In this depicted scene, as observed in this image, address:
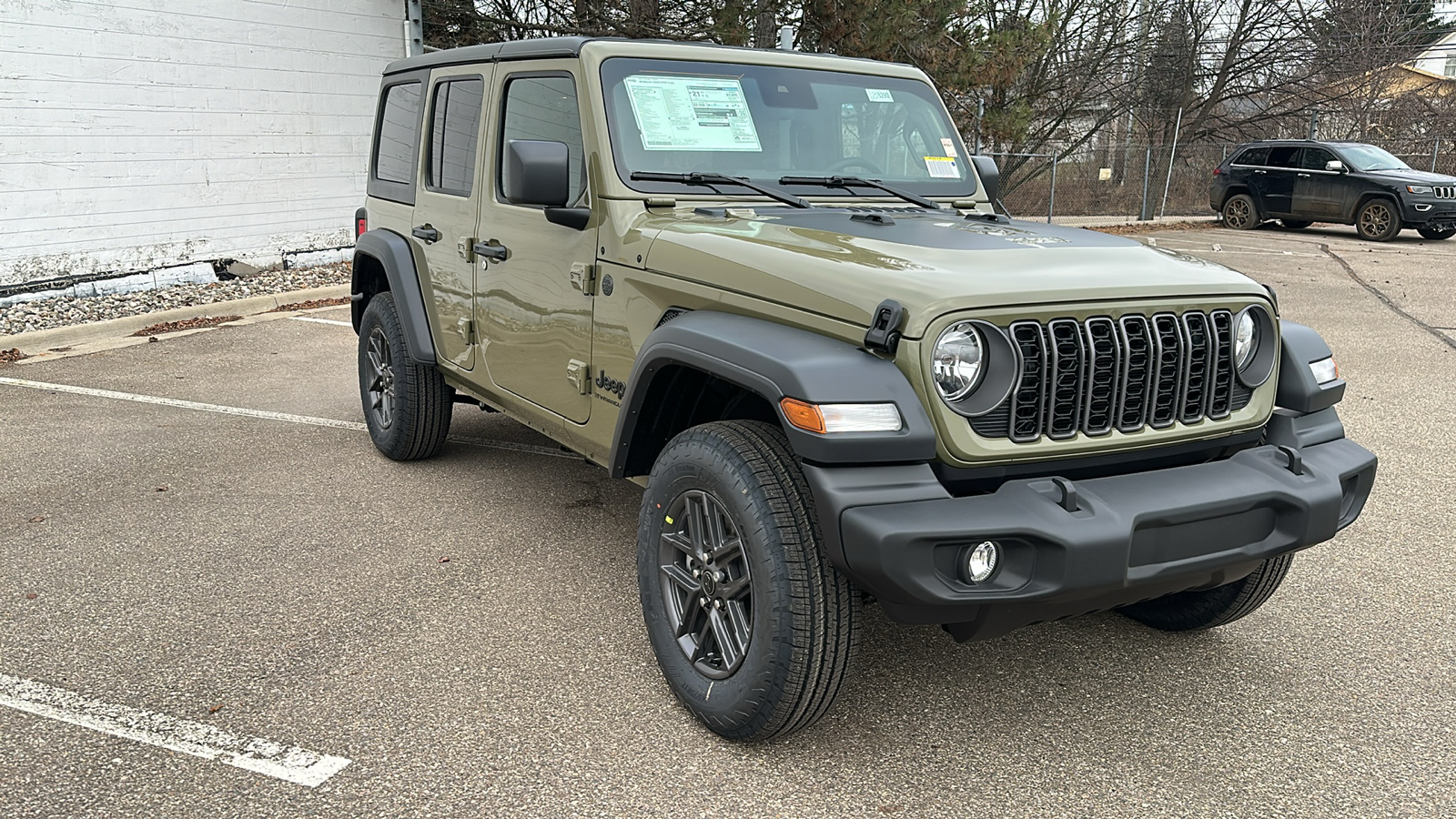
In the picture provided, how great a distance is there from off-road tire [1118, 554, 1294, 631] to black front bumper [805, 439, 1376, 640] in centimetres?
63

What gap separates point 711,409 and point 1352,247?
55.8 ft

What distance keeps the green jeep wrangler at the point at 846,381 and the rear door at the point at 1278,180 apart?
17.7 m

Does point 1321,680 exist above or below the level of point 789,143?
below

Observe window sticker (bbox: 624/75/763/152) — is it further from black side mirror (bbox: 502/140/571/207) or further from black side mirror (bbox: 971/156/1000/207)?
black side mirror (bbox: 971/156/1000/207)

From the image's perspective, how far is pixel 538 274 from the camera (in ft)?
13.6

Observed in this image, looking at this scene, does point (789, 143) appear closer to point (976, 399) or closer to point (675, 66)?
point (675, 66)

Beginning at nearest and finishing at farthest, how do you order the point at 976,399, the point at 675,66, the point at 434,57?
the point at 976,399 → the point at 675,66 → the point at 434,57

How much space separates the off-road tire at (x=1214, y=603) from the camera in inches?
139

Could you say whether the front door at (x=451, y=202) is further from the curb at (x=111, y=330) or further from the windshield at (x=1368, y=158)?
the windshield at (x=1368, y=158)

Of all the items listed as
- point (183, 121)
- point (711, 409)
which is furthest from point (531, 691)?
point (183, 121)

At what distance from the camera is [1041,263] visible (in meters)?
3.01

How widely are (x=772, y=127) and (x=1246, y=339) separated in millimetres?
1762

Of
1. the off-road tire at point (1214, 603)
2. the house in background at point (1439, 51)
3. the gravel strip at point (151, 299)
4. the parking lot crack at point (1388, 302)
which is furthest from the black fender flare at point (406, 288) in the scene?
the house in background at point (1439, 51)

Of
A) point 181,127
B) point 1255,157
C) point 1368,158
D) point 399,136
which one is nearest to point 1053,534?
point 399,136
